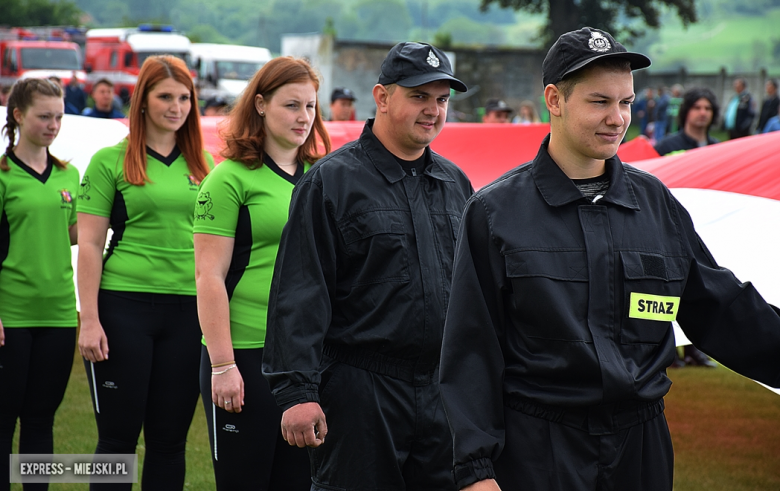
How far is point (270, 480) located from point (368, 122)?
1357mm

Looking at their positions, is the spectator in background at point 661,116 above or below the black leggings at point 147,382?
above

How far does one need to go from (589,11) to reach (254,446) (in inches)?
1629

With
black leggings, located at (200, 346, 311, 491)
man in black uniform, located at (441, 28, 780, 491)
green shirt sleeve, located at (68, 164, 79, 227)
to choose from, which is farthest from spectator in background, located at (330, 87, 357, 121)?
man in black uniform, located at (441, 28, 780, 491)

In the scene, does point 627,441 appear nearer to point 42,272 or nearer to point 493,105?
point 42,272

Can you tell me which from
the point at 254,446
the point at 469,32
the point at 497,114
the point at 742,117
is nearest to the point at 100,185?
the point at 254,446

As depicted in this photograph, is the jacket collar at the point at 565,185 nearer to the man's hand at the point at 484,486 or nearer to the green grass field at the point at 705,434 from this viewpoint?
the man's hand at the point at 484,486

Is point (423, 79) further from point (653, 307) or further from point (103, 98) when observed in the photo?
point (103, 98)

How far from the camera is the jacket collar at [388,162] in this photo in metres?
2.98

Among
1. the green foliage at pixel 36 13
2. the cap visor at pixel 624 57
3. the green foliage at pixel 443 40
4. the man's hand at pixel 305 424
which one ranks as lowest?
the man's hand at pixel 305 424

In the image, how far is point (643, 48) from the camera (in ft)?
354

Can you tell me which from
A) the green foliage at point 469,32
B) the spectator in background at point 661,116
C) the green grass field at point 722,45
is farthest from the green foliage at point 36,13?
the green foliage at point 469,32

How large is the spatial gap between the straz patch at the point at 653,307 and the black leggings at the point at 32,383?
3.04 meters

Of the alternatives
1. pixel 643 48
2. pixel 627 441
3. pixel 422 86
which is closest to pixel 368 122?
pixel 422 86

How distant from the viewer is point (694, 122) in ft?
24.8
